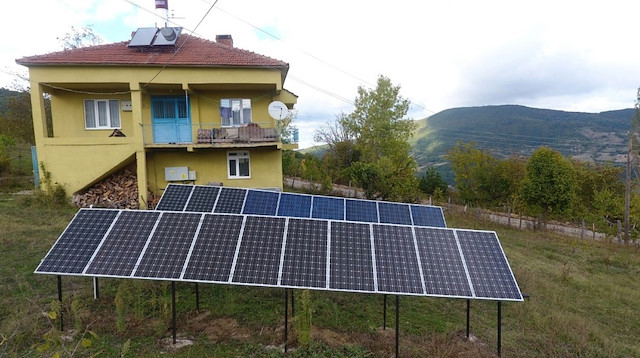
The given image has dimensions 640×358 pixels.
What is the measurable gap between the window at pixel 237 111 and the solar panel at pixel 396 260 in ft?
44.8

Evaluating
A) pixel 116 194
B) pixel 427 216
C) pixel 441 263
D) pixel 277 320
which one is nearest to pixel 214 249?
pixel 277 320

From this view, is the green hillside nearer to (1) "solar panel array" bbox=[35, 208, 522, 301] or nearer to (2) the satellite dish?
(2) the satellite dish

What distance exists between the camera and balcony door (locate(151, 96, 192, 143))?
18391 mm

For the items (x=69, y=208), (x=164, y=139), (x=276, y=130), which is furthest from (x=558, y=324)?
(x=69, y=208)

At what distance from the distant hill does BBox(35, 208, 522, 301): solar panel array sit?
8472 cm

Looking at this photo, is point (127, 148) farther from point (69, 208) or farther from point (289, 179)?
point (289, 179)

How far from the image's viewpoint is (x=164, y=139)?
18344 mm

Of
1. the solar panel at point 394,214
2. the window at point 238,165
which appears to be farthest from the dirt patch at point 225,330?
the window at point 238,165

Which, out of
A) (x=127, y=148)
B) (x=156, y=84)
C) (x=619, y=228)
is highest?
(x=156, y=84)

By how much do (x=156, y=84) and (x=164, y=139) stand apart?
2915 mm

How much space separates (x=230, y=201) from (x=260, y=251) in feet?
16.1

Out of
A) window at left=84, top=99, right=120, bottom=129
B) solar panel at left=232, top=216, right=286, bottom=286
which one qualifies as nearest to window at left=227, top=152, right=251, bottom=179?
window at left=84, top=99, right=120, bottom=129

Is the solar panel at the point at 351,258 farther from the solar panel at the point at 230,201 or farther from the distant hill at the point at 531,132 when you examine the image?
the distant hill at the point at 531,132

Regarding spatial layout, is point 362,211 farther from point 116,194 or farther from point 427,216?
point 116,194
